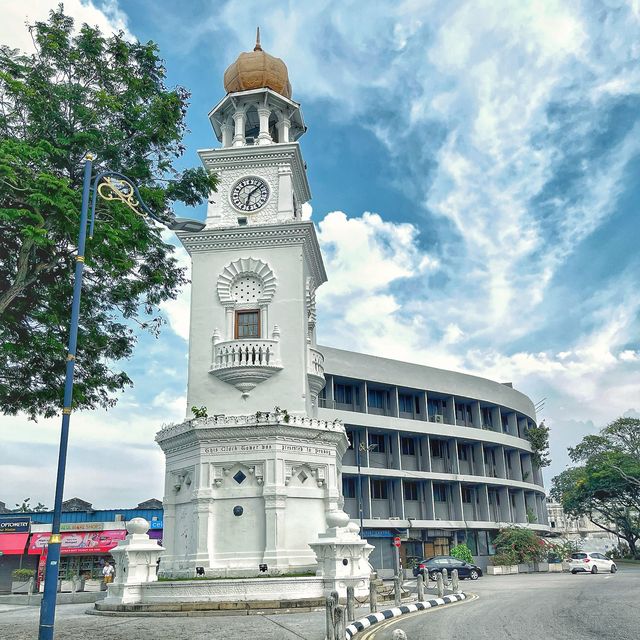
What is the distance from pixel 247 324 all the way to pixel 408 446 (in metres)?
30.7

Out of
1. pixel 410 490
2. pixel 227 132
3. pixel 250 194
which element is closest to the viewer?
pixel 250 194

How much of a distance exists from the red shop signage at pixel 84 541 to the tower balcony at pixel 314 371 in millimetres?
24713

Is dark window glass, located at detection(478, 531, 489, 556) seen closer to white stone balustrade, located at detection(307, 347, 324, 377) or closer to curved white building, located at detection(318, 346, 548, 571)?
curved white building, located at detection(318, 346, 548, 571)

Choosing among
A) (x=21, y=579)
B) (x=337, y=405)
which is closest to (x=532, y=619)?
(x=337, y=405)

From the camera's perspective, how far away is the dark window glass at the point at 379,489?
174 ft

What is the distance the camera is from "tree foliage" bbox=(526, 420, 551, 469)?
67.8 m

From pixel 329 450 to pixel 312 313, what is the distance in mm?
7670

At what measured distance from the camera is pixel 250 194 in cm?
3159

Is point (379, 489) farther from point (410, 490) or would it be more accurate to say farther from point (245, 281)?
point (245, 281)

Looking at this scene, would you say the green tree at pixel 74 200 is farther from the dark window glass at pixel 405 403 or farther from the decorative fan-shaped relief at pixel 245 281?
the dark window glass at pixel 405 403

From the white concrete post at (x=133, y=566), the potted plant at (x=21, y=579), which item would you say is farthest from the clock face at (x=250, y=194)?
the potted plant at (x=21, y=579)

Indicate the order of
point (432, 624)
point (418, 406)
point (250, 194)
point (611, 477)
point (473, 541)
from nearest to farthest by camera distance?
1. point (432, 624)
2. point (250, 194)
3. point (473, 541)
4. point (418, 406)
5. point (611, 477)

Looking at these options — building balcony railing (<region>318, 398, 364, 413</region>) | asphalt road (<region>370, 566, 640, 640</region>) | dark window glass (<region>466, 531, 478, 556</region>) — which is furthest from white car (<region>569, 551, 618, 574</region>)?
asphalt road (<region>370, 566, 640, 640</region>)

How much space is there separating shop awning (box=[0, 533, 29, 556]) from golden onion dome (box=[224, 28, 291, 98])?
34.9 metres
